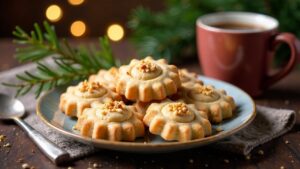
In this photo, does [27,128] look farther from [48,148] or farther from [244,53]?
[244,53]

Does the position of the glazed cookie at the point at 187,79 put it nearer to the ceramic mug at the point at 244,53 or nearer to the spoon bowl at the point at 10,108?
the ceramic mug at the point at 244,53

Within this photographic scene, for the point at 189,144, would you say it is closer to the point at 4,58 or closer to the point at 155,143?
the point at 155,143

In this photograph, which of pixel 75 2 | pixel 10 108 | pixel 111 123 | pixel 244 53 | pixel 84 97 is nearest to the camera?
pixel 111 123

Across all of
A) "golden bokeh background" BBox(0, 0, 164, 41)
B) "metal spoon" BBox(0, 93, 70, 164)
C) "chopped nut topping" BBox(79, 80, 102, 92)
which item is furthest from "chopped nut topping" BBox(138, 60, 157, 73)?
"golden bokeh background" BBox(0, 0, 164, 41)

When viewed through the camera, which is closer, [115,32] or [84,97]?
[84,97]

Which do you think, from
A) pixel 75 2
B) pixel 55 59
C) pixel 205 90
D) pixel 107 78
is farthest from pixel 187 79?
pixel 75 2

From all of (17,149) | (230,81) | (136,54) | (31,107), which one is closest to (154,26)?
(136,54)
